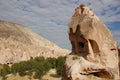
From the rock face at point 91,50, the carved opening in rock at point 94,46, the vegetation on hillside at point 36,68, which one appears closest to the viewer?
the rock face at point 91,50

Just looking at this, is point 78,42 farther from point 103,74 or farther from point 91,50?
point 103,74

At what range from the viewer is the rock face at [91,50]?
53.5 feet

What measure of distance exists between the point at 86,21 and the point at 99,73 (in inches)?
118

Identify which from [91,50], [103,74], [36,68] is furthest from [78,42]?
[36,68]

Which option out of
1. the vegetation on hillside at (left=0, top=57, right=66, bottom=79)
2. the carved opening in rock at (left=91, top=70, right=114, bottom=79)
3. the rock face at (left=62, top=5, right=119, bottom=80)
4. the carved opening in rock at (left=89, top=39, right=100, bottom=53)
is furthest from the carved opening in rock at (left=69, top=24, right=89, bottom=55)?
the vegetation on hillside at (left=0, top=57, right=66, bottom=79)

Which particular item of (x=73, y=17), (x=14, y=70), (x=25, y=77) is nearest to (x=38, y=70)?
(x=25, y=77)

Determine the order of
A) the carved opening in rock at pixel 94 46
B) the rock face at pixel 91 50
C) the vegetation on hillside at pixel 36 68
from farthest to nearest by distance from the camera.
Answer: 1. the vegetation on hillside at pixel 36 68
2. the carved opening in rock at pixel 94 46
3. the rock face at pixel 91 50

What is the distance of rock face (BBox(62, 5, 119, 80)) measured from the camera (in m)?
16.3

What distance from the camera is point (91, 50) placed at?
16.7m

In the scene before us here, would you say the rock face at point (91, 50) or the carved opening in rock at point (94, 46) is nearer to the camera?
the rock face at point (91, 50)

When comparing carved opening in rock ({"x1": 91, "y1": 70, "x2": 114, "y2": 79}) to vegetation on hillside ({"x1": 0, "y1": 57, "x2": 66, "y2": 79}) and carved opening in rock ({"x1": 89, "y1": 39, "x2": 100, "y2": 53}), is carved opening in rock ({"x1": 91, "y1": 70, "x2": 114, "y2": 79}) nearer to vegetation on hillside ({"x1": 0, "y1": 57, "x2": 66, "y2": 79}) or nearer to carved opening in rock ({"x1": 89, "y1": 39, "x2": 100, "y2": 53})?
carved opening in rock ({"x1": 89, "y1": 39, "x2": 100, "y2": 53})

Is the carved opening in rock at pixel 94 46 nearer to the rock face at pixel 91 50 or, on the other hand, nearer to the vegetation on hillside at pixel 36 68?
the rock face at pixel 91 50

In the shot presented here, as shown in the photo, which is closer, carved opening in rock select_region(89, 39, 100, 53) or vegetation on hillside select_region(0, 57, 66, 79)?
carved opening in rock select_region(89, 39, 100, 53)

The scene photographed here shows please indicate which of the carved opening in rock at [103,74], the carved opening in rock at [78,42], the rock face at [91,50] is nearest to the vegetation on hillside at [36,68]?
the carved opening in rock at [78,42]
